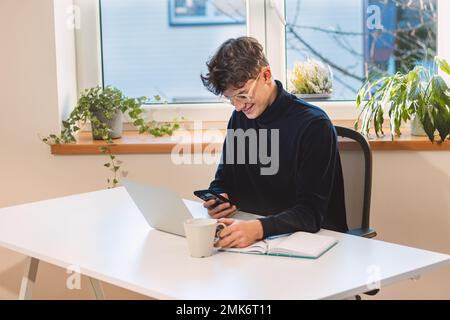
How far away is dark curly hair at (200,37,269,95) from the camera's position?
6.95 ft

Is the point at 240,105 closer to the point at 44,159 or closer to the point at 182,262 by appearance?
the point at 182,262

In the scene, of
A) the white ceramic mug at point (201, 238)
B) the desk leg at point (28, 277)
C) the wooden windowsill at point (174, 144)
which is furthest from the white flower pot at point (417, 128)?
the desk leg at point (28, 277)

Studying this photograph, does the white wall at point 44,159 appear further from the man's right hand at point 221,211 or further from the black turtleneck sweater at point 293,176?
the man's right hand at point 221,211

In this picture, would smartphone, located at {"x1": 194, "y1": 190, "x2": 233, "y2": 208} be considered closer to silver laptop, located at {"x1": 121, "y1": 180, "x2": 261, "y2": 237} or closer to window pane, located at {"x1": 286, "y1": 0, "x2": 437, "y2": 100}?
silver laptop, located at {"x1": 121, "y1": 180, "x2": 261, "y2": 237}

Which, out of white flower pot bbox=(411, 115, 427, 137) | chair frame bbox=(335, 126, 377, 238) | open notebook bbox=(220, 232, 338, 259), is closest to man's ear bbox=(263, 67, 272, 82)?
chair frame bbox=(335, 126, 377, 238)

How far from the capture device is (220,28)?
3145 mm

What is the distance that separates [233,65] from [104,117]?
3.14ft

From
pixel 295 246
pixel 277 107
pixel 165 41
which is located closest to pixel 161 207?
pixel 295 246

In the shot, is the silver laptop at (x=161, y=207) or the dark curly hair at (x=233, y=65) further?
the dark curly hair at (x=233, y=65)

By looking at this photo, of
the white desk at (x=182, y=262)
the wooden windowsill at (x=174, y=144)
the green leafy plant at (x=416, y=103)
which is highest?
the green leafy plant at (x=416, y=103)

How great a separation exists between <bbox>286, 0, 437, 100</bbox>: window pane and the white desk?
1205mm

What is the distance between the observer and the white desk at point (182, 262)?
151 centimetres

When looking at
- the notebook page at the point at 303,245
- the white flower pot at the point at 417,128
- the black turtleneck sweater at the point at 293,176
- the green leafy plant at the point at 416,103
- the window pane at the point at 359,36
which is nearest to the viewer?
the notebook page at the point at 303,245

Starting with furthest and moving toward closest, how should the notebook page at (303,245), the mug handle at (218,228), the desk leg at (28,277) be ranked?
the desk leg at (28,277), the mug handle at (218,228), the notebook page at (303,245)
